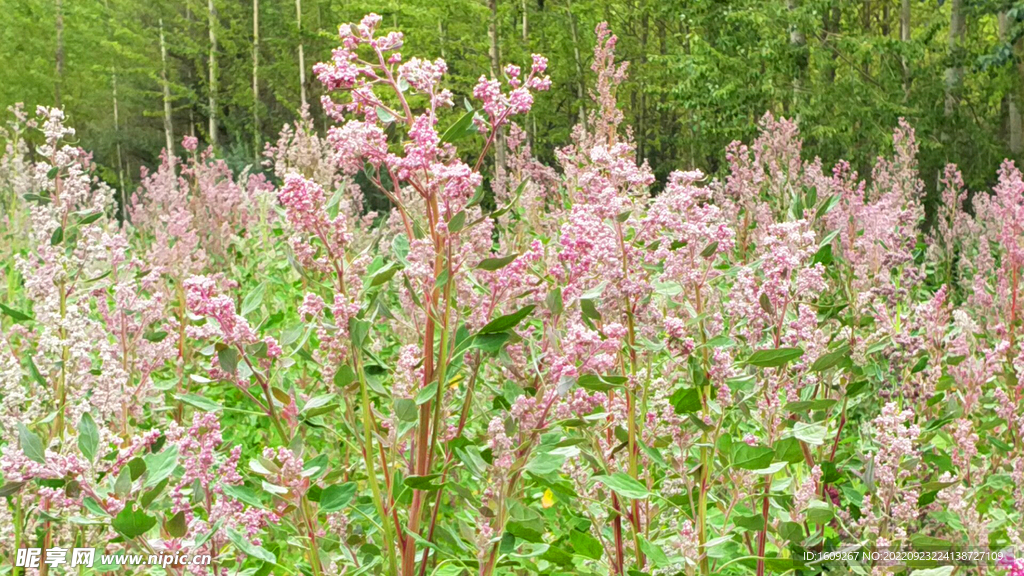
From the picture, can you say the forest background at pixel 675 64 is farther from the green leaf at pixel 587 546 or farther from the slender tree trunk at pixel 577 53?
the green leaf at pixel 587 546

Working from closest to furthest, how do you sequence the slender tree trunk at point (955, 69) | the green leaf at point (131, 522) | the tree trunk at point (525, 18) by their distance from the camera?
the green leaf at point (131, 522)
the slender tree trunk at point (955, 69)
the tree trunk at point (525, 18)

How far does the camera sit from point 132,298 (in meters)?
2.62

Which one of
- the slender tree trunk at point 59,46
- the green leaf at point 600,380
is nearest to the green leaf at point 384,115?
the green leaf at point 600,380

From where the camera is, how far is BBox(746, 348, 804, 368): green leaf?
1688 millimetres

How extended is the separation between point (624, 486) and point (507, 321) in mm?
386

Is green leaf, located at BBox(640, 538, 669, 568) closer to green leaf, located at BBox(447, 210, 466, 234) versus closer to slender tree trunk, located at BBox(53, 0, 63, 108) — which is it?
green leaf, located at BBox(447, 210, 466, 234)

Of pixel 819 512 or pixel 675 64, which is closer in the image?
pixel 819 512

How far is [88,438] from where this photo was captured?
1.62 meters

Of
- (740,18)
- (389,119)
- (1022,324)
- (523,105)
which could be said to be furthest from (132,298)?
(740,18)

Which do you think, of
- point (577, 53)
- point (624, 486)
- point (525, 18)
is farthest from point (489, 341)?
point (525, 18)

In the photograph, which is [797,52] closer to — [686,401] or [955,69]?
[955,69]

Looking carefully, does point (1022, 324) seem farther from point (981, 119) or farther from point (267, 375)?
point (981, 119)

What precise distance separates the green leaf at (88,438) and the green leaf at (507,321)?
734 mm

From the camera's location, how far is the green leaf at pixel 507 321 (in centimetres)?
168
